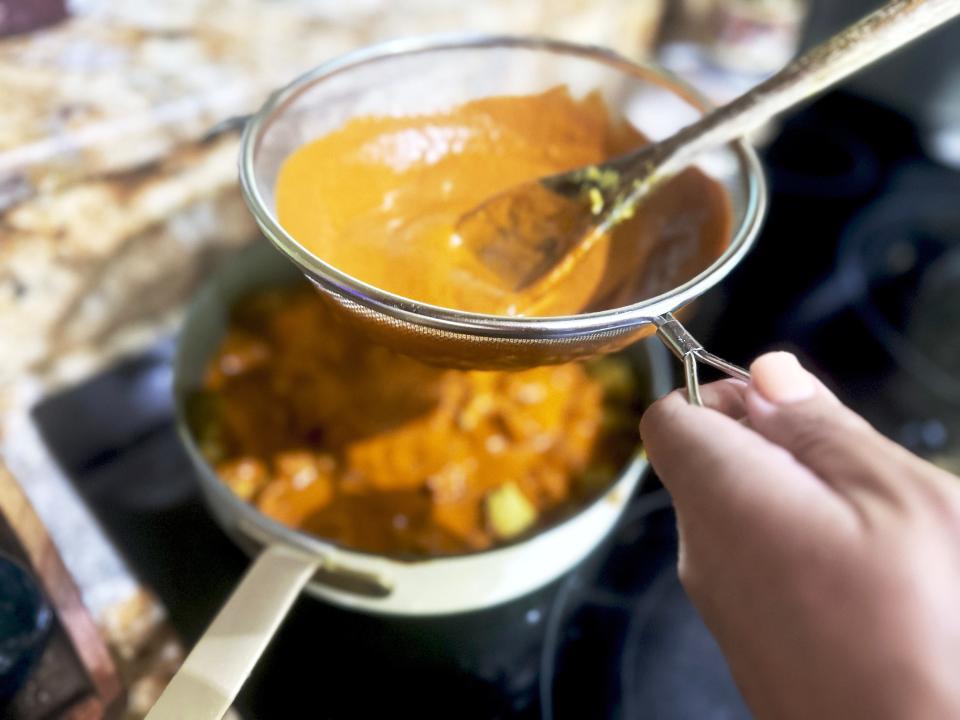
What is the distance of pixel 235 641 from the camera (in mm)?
448

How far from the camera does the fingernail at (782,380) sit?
31cm

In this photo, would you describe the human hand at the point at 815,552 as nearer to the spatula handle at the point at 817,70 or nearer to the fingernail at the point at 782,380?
the fingernail at the point at 782,380

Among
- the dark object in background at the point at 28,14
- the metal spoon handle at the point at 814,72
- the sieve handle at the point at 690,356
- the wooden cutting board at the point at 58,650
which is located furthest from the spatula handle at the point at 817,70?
the dark object in background at the point at 28,14

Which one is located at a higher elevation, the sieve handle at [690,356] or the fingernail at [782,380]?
the fingernail at [782,380]

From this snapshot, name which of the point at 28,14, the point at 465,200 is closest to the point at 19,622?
the point at 465,200

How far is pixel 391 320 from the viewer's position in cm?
46

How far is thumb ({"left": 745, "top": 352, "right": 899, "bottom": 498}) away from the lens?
28 cm

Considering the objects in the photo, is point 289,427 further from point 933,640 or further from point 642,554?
point 933,640

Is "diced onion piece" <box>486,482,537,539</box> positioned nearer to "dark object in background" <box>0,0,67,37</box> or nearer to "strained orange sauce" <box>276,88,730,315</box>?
"strained orange sauce" <box>276,88,730,315</box>

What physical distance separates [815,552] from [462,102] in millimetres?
465

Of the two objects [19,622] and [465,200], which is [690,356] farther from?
[19,622]

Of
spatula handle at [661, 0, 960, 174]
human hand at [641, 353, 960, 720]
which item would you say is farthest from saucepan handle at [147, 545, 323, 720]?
spatula handle at [661, 0, 960, 174]

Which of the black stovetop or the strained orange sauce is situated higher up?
the strained orange sauce

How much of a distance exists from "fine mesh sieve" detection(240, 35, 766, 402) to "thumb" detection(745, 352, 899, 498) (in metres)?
0.03
